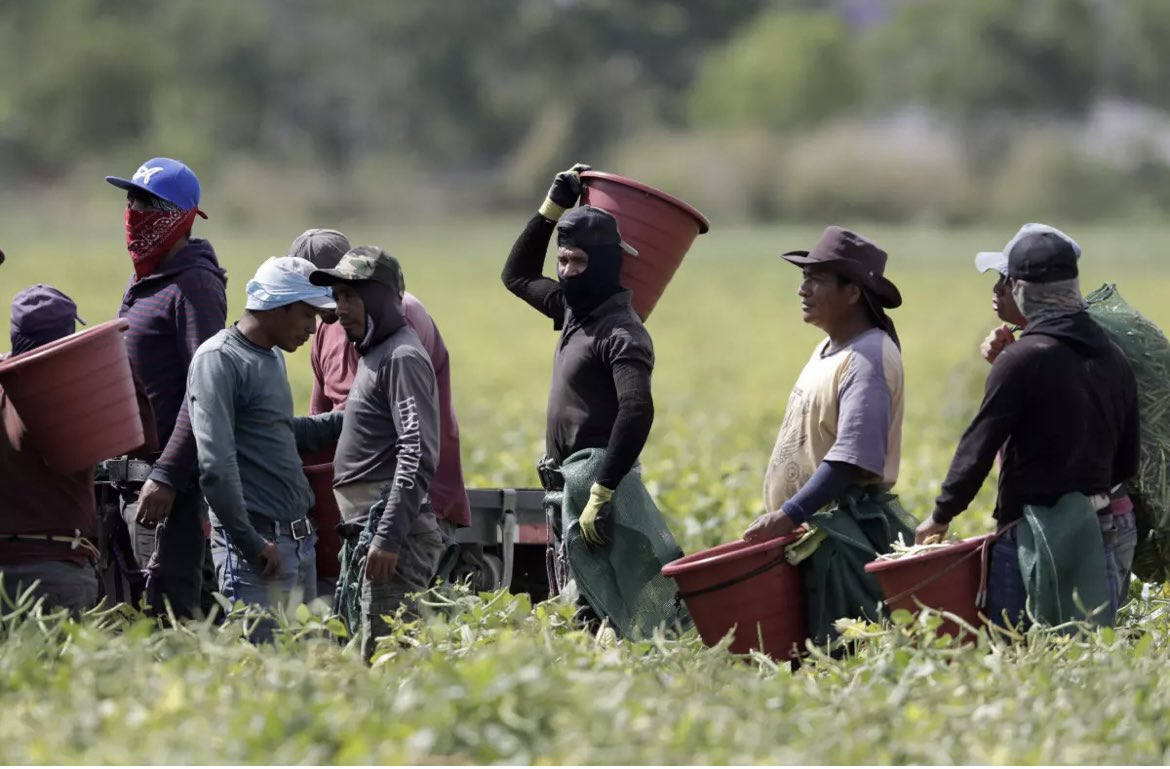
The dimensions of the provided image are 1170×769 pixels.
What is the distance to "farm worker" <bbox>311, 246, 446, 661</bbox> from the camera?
6.39 m

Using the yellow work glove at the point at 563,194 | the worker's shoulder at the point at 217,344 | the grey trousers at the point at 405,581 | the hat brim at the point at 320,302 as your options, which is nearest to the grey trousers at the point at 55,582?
the worker's shoulder at the point at 217,344

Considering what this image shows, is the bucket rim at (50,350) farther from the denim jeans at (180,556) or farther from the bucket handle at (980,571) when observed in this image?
the bucket handle at (980,571)

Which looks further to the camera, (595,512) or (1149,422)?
(1149,422)

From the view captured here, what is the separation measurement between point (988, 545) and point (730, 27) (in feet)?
277

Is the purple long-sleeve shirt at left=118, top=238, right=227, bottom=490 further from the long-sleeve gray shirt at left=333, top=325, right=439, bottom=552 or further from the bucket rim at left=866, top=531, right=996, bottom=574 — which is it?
the bucket rim at left=866, top=531, right=996, bottom=574

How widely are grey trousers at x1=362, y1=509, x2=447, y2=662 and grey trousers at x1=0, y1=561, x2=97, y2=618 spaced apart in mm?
839

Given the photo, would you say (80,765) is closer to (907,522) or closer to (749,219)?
(907,522)

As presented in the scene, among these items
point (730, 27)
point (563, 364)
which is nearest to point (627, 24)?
point (730, 27)

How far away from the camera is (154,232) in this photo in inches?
272

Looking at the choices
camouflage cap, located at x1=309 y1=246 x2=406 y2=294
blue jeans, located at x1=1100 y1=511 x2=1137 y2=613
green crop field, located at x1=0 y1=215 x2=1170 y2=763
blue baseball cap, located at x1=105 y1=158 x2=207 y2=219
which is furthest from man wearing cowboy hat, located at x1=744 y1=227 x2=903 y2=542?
blue baseball cap, located at x1=105 y1=158 x2=207 y2=219

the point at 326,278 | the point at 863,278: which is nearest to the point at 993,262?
the point at 863,278

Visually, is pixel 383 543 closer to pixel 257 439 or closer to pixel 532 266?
pixel 257 439

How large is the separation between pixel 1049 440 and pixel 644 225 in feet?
5.09

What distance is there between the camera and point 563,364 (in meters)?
6.70
